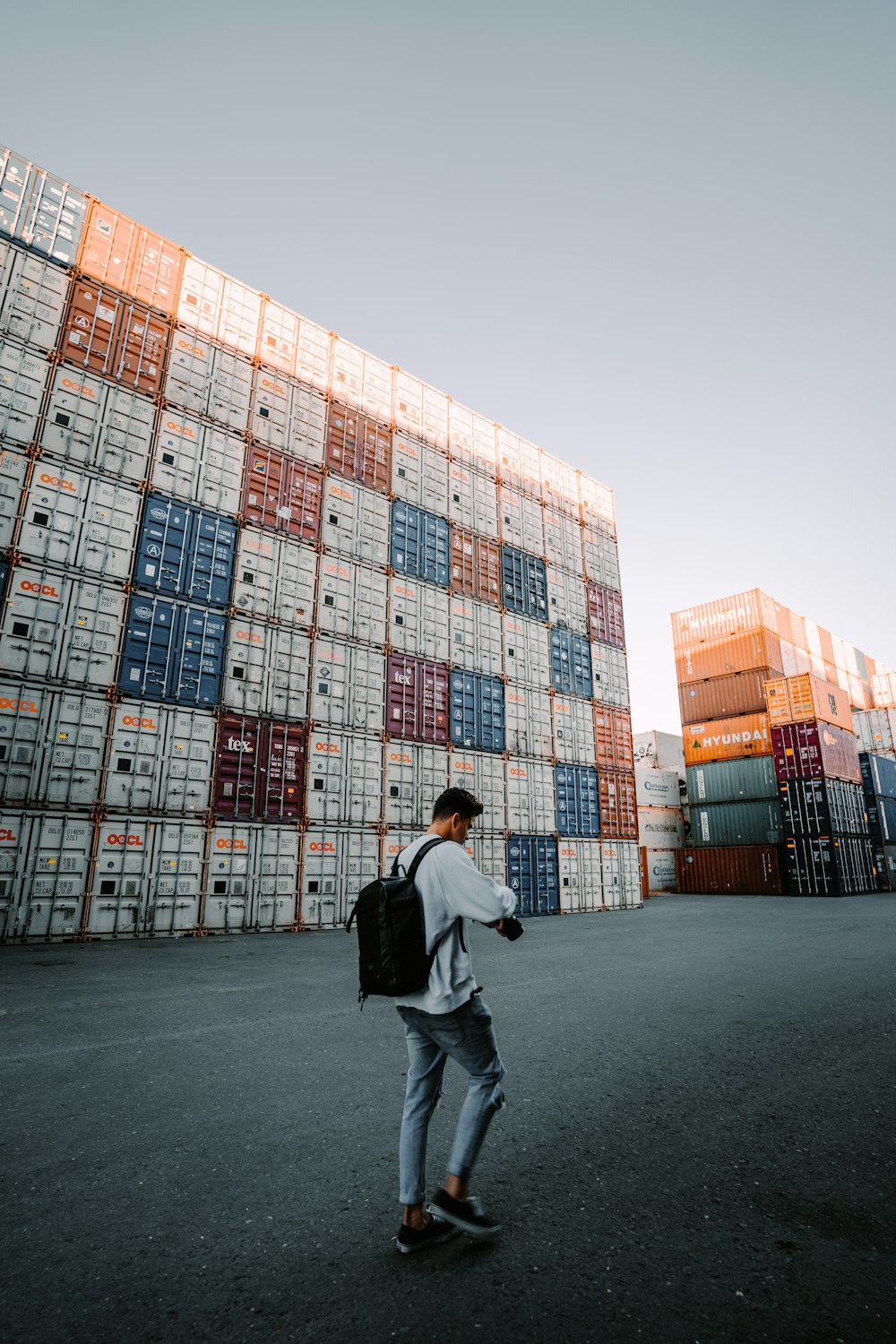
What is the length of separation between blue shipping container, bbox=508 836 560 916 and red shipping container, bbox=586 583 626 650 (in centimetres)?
832

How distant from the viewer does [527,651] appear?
21.7 meters

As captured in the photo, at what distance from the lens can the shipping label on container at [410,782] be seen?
16.8 meters

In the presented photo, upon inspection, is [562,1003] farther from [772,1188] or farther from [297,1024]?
[772,1188]

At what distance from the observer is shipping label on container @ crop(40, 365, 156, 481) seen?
Result: 44.5ft

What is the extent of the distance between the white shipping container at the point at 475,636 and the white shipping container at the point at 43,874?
10572 mm

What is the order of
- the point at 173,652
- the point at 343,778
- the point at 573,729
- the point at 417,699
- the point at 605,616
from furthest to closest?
1. the point at 605,616
2. the point at 573,729
3. the point at 417,699
4. the point at 343,778
5. the point at 173,652

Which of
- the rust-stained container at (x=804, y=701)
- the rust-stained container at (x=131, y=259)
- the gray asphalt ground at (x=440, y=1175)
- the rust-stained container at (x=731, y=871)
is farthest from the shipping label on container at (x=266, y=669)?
the rust-stained container at (x=731, y=871)

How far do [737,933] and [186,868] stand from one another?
11.4 metres

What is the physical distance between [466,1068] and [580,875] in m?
19.3

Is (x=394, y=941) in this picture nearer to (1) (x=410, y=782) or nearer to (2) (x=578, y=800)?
(1) (x=410, y=782)

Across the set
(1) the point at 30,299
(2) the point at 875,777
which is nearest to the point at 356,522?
(1) the point at 30,299

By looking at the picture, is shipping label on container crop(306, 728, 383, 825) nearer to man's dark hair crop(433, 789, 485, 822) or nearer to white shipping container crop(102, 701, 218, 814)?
white shipping container crop(102, 701, 218, 814)

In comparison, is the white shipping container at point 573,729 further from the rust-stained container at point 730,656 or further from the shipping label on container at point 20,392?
the shipping label on container at point 20,392

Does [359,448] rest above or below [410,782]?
above
